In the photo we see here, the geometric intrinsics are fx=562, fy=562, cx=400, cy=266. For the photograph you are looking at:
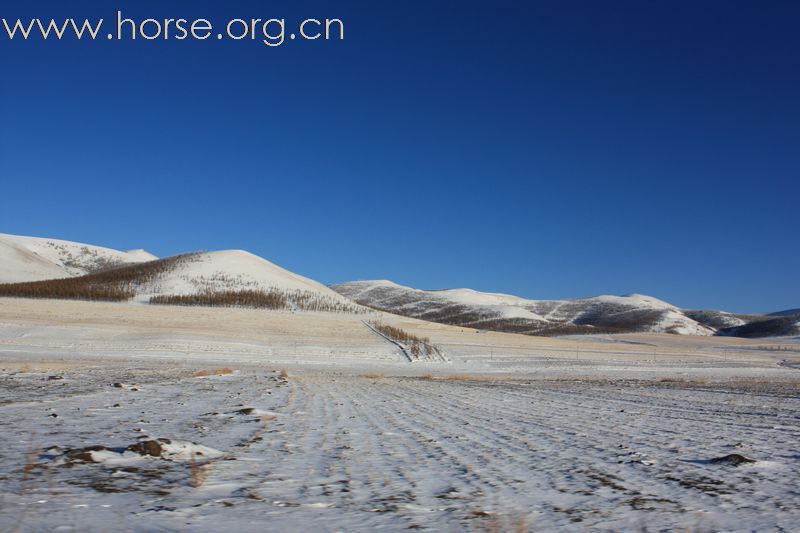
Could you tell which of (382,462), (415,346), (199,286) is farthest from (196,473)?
(199,286)

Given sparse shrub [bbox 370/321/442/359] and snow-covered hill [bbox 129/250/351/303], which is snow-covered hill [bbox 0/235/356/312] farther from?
sparse shrub [bbox 370/321/442/359]

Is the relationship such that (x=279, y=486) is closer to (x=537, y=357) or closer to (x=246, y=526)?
(x=246, y=526)

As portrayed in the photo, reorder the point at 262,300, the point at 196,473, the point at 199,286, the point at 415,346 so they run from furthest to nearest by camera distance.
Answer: the point at 199,286, the point at 262,300, the point at 415,346, the point at 196,473

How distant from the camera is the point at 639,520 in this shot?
15.1ft

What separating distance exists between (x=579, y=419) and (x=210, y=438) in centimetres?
715

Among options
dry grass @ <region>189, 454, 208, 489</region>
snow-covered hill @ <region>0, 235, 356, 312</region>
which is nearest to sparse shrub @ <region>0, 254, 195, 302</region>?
snow-covered hill @ <region>0, 235, 356, 312</region>

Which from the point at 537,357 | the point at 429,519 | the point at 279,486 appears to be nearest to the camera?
the point at 429,519

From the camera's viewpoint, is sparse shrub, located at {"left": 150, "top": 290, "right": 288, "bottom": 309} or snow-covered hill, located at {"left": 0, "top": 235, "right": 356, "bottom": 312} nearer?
sparse shrub, located at {"left": 150, "top": 290, "right": 288, "bottom": 309}

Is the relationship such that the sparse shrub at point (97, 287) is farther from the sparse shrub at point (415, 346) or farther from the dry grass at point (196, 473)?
the dry grass at point (196, 473)

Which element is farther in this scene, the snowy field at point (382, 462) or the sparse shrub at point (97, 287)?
the sparse shrub at point (97, 287)

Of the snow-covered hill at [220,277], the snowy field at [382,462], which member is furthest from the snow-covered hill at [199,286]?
the snowy field at [382,462]

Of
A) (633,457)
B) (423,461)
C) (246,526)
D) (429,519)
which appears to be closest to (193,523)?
(246,526)

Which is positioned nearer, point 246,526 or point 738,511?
point 246,526

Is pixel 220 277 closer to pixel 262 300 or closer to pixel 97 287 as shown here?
pixel 97 287
